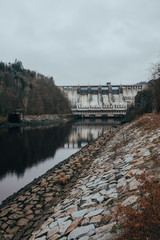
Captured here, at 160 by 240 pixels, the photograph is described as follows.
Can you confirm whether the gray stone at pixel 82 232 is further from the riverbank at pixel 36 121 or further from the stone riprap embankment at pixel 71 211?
the riverbank at pixel 36 121

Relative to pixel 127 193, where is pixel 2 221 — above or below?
below

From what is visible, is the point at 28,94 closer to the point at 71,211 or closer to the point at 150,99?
the point at 150,99

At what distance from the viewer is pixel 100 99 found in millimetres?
83312

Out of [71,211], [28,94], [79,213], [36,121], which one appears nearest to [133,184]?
[79,213]

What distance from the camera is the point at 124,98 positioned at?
83.5m

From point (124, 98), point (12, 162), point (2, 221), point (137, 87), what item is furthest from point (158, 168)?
point (137, 87)

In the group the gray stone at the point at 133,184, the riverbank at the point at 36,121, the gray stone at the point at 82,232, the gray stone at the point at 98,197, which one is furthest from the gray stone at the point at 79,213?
the riverbank at the point at 36,121

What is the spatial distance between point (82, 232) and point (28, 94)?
60.6 meters

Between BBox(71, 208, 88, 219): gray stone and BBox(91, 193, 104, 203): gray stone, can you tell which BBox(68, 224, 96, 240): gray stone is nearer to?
BBox(71, 208, 88, 219): gray stone

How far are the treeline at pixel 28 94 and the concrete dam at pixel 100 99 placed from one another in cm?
716

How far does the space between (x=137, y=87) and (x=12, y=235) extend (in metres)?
90.7

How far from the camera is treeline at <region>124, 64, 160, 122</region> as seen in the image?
2120 cm

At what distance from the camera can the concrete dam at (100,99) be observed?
7731 centimetres

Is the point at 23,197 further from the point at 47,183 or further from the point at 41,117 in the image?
the point at 41,117
